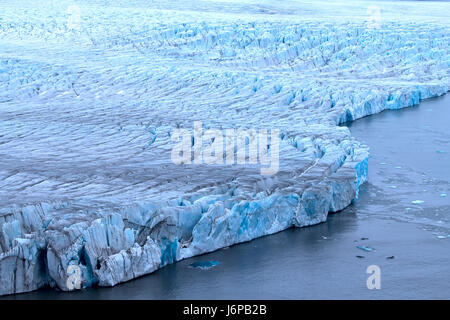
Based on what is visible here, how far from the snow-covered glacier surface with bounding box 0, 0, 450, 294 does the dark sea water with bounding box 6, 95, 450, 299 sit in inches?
6.0

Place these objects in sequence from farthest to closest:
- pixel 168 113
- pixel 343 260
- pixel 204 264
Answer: pixel 168 113 → pixel 343 260 → pixel 204 264

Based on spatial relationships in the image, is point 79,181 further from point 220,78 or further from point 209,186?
point 220,78

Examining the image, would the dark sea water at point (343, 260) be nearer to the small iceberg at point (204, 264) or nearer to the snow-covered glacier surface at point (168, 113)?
the small iceberg at point (204, 264)

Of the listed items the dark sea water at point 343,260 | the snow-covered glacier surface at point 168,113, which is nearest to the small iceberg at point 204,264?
the dark sea water at point 343,260

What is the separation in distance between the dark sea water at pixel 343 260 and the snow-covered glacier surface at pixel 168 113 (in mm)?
153

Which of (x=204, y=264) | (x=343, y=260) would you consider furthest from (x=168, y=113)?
(x=343, y=260)

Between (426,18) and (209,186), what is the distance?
15.7m

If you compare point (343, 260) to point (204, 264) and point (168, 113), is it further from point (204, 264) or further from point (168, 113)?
point (168, 113)

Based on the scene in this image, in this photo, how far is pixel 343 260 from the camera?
6098 mm

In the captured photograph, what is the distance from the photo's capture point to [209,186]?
21.8 ft

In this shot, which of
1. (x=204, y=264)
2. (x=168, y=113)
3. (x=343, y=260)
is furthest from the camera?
(x=168, y=113)

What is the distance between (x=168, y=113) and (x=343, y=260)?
5083 mm

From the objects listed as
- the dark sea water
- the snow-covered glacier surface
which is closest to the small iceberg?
the dark sea water

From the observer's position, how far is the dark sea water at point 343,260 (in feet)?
17.9
